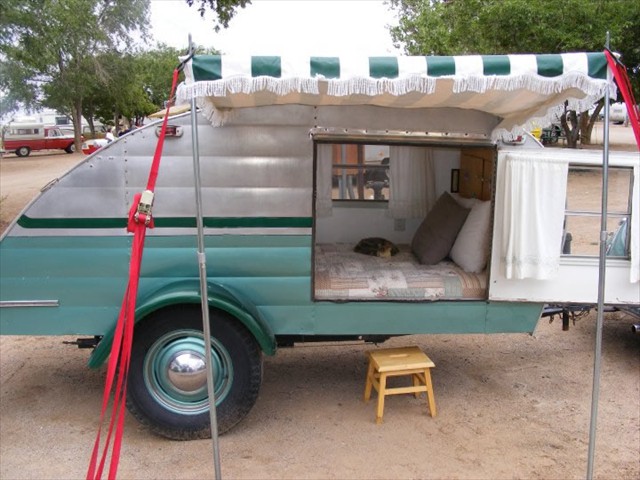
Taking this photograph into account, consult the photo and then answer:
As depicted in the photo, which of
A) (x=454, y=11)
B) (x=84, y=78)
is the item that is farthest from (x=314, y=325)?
(x=84, y=78)

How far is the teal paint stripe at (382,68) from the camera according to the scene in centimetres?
324

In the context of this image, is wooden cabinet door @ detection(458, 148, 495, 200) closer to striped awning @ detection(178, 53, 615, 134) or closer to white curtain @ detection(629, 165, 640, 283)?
white curtain @ detection(629, 165, 640, 283)

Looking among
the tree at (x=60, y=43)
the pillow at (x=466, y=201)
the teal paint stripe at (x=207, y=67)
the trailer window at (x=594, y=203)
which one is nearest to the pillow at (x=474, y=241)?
the pillow at (x=466, y=201)

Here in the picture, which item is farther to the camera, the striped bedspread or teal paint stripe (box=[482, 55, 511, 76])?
the striped bedspread

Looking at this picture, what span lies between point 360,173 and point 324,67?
2899 millimetres

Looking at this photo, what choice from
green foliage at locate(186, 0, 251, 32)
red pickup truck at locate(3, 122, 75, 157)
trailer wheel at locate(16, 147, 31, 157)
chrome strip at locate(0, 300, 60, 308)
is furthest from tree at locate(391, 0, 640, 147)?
trailer wheel at locate(16, 147, 31, 157)

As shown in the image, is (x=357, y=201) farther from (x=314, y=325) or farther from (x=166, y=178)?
(x=166, y=178)

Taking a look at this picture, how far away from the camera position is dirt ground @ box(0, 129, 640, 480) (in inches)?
157

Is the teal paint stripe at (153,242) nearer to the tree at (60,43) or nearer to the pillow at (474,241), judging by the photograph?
the pillow at (474,241)

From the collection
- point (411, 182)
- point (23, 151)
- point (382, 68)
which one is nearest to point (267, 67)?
point (382, 68)

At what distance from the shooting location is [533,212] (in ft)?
14.2

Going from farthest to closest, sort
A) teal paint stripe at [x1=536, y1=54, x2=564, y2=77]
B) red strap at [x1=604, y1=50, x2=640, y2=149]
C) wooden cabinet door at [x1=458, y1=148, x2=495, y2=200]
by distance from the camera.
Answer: wooden cabinet door at [x1=458, y1=148, x2=495, y2=200] < teal paint stripe at [x1=536, y1=54, x2=564, y2=77] < red strap at [x1=604, y1=50, x2=640, y2=149]

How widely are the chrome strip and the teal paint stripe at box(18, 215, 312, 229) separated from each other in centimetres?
51

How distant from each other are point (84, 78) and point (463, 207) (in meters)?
29.0
